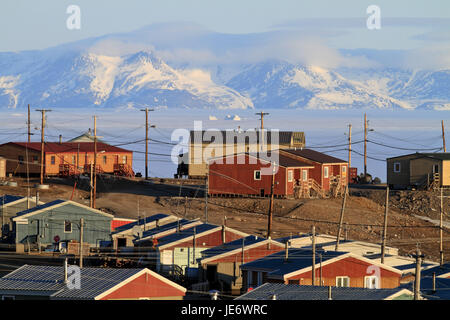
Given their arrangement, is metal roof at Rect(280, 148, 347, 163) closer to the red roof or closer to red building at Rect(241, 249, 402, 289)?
the red roof

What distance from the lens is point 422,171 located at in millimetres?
69875

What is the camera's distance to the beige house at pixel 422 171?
6929cm

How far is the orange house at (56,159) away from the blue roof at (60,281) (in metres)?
45.3

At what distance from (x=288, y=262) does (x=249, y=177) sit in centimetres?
2928

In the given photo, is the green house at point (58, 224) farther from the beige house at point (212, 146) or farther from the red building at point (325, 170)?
the beige house at point (212, 146)

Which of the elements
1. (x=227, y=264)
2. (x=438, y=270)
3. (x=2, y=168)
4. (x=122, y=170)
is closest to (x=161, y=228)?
(x=227, y=264)

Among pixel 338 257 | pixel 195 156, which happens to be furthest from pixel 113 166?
pixel 338 257

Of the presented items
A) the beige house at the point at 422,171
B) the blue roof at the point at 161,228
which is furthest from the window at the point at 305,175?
the blue roof at the point at 161,228

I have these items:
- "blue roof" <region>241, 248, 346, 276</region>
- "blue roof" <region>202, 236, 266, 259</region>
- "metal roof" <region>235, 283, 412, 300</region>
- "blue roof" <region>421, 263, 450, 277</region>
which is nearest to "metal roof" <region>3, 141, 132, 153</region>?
"blue roof" <region>202, 236, 266, 259</region>

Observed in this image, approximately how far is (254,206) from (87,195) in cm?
1203

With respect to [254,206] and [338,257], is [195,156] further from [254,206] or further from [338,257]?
[338,257]

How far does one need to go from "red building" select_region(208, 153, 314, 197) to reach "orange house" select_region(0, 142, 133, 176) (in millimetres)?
14441

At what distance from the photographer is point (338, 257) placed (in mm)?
33562

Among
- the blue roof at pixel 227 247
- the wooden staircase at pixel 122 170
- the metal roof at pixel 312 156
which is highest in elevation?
the metal roof at pixel 312 156
